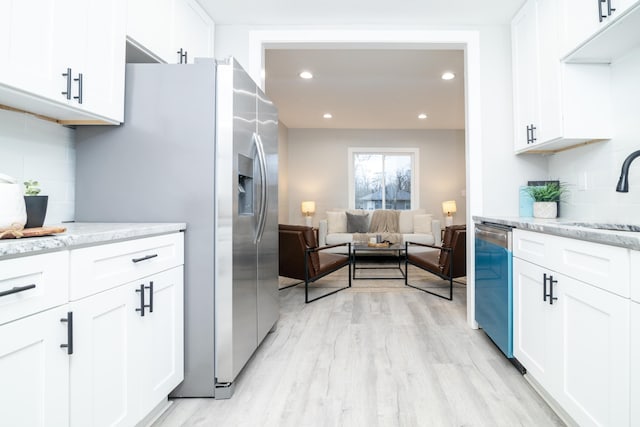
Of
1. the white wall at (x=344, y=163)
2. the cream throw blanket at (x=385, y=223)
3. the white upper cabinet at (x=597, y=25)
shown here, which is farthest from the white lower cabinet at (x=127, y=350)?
the white wall at (x=344, y=163)

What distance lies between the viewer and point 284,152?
23.0 feet

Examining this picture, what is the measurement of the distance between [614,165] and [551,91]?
1.92ft

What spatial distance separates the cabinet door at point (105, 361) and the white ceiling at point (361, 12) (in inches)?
87.1

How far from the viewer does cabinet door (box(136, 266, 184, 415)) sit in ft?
4.47

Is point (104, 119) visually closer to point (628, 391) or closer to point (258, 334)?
point (258, 334)

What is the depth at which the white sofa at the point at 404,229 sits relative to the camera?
6070mm

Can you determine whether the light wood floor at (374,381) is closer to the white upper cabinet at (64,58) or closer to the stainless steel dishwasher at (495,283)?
the stainless steel dishwasher at (495,283)

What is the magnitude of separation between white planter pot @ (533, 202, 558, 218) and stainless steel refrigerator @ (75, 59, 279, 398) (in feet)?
7.01

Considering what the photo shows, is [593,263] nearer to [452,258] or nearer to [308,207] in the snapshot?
[452,258]

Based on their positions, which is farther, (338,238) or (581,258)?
(338,238)

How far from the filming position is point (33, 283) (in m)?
0.90

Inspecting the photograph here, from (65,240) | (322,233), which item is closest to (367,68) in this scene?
(322,233)

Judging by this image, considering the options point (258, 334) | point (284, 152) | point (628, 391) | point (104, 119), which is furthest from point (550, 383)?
point (284, 152)

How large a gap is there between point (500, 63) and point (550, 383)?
7.79ft
